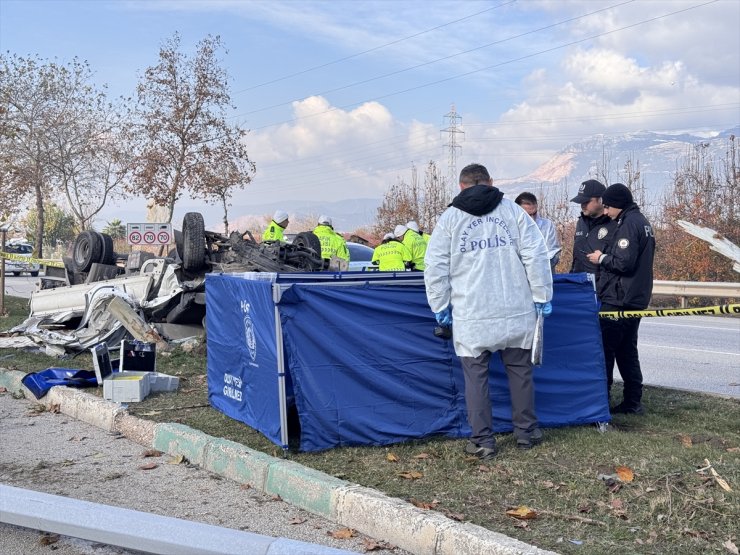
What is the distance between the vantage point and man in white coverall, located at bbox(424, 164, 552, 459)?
5.60m

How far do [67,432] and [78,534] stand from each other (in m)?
3.04

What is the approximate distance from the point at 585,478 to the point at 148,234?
1333 cm

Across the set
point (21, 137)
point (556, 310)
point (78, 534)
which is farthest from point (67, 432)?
point (21, 137)

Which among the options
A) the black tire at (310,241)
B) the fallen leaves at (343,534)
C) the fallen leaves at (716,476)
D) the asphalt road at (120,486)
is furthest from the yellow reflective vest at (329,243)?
the fallen leaves at (343,534)

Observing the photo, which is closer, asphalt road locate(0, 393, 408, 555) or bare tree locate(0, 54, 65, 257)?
asphalt road locate(0, 393, 408, 555)

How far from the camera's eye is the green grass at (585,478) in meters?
4.14

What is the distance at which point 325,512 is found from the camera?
188 inches

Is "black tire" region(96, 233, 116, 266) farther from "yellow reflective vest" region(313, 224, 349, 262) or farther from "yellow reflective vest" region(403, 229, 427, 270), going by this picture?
"yellow reflective vest" region(403, 229, 427, 270)

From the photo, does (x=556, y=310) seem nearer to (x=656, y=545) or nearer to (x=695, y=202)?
(x=656, y=545)

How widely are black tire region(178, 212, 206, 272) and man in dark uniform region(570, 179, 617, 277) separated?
241 inches

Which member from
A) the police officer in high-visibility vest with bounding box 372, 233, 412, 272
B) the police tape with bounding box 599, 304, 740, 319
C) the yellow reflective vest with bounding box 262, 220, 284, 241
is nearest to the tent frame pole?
the police tape with bounding box 599, 304, 740, 319

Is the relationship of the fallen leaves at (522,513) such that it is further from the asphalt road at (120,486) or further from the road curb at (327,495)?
the asphalt road at (120,486)

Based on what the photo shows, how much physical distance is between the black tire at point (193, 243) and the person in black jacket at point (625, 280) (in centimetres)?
649

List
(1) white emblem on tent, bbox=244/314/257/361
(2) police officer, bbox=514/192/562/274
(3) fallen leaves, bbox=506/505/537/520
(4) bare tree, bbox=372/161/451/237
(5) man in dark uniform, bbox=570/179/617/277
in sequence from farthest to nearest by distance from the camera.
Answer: (4) bare tree, bbox=372/161/451/237, (2) police officer, bbox=514/192/562/274, (5) man in dark uniform, bbox=570/179/617/277, (1) white emblem on tent, bbox=244/314/257/361, (3) fallen leaves, bbox=506/505/537/520
